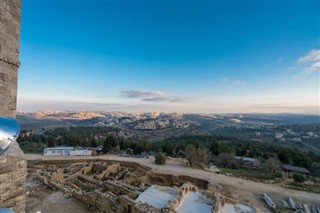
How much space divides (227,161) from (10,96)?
29563 mm

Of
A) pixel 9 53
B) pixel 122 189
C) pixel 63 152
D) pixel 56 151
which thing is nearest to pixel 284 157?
pixel 122 189

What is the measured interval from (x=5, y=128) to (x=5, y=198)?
3141mm

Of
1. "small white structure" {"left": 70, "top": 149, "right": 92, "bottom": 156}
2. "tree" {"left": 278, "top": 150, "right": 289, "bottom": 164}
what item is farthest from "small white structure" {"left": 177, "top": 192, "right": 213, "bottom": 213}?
"tree" {"left": 278, "top": 150, "right": 289, "bottom": 164}

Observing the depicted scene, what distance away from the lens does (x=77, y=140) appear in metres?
38.0

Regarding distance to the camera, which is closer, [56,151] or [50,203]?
[50,203]

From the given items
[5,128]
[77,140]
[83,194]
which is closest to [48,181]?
[83,194]

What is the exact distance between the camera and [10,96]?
13.1 ft

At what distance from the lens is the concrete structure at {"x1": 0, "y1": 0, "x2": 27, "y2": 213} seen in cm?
365

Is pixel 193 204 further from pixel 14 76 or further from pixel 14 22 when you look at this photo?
pixel 14 22

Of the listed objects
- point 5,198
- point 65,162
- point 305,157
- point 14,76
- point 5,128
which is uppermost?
point 14,76

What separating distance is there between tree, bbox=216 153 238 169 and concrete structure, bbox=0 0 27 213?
28.7 m

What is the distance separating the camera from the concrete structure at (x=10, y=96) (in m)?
3.65

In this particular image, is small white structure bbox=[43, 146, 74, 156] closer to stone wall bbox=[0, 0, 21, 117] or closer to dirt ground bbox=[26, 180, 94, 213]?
dirt ground bbox=[26, 180, 94, 213]

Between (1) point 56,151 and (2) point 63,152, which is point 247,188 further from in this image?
(1) point 56,151
